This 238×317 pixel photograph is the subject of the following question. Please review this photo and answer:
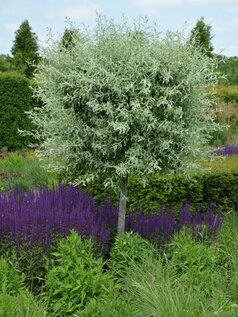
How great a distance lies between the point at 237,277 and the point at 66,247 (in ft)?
4.47

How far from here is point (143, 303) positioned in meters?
3.62

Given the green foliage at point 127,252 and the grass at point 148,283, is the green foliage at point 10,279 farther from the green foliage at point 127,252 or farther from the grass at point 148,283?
the green foliage at point 127,252

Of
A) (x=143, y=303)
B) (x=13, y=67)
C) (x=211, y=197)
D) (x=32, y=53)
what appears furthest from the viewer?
(x=32, y=53)

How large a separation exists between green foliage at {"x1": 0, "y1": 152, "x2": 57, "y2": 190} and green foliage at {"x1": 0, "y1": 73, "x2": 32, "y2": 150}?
3495 mm

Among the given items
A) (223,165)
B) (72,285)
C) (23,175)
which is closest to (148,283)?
(72,285)

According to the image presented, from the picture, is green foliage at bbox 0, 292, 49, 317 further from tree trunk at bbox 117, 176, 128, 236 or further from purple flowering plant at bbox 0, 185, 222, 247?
tree trunk at bbox 117, 176, 128, 236

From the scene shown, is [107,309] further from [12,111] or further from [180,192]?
[12,111]

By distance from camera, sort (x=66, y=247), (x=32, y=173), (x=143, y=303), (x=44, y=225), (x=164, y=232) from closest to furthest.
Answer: (x=143, y=303) → (x=66, y=247) → (x=44, y=225) → (x=164, y=232) → (x=32, y=173)

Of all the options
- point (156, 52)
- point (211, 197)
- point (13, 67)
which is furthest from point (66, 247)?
point (13, 67)

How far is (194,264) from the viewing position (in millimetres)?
4324

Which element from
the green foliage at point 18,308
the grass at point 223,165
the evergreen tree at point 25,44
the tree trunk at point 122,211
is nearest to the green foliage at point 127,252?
the tree trunk at point 122,211

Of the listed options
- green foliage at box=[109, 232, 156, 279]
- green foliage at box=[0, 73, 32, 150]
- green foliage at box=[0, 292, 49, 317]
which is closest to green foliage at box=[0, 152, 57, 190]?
green foliage at box=[109, 232, 156, 279]

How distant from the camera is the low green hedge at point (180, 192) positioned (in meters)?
6.83

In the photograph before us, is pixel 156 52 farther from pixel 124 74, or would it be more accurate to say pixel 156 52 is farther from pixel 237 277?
pixel 237 277
